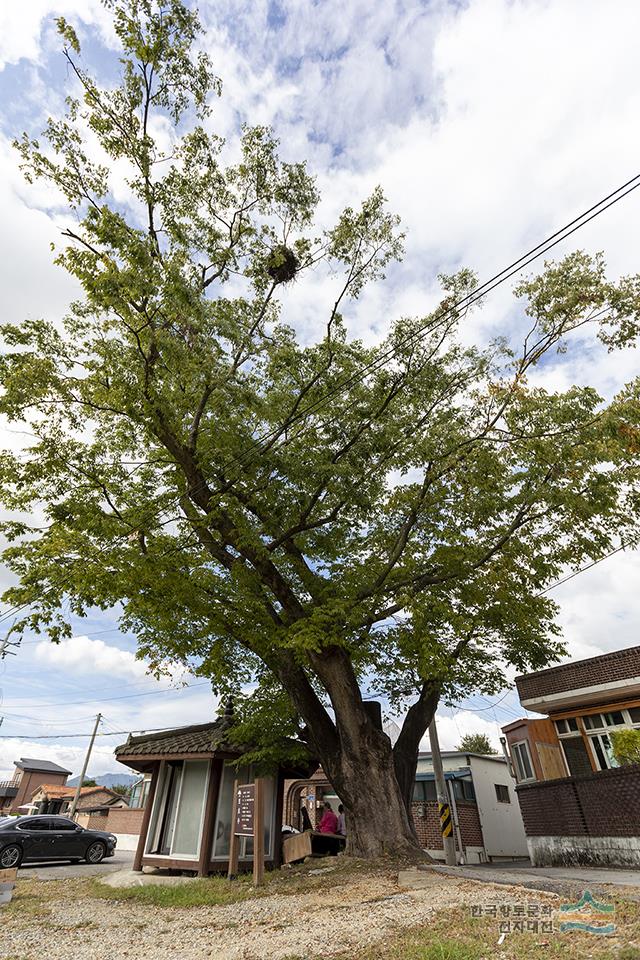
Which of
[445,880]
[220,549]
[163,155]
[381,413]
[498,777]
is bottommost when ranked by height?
[445,880]

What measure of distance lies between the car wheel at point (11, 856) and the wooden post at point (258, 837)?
11.7 meters

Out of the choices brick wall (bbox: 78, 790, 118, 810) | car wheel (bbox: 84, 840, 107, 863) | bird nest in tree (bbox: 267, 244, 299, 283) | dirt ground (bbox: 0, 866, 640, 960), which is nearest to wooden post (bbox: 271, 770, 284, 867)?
dirt ground (bbox: 0, 866, 640, 960)

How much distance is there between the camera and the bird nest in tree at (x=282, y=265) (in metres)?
11.8

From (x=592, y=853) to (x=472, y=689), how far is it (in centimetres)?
452

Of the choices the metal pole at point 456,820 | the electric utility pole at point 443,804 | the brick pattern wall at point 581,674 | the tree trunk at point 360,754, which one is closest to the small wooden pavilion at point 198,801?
the tree trunk at point 360,754

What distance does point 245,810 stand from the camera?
34.0 ft

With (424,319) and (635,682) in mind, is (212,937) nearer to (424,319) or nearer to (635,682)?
(424,319)

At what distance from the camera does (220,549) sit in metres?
11.8

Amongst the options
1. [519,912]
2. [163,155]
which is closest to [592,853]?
[519,912]

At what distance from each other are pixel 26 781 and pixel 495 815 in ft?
169

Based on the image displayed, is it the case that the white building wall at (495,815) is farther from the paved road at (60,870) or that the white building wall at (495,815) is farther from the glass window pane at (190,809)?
the paved road at (60,870)

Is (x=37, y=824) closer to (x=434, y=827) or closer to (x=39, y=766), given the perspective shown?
(x=434, y=827)

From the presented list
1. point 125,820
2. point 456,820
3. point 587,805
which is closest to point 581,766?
point 587,805

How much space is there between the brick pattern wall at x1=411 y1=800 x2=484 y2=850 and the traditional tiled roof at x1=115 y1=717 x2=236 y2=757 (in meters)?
11.3
